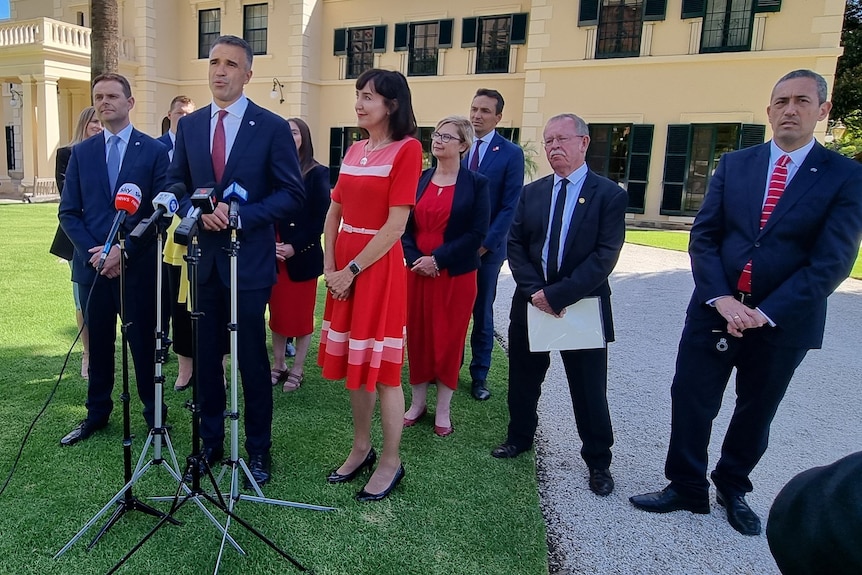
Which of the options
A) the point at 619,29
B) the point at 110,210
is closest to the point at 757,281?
the point at 110,210

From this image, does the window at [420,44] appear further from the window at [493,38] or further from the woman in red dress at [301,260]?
the woman in red dress at [301,260]

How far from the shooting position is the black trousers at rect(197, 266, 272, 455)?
123 inches

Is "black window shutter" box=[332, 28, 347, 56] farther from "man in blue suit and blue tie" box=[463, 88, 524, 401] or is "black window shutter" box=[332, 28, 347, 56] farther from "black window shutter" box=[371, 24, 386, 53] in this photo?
"man in blue suit and blue tie" box=[463, 88, 524, 401]

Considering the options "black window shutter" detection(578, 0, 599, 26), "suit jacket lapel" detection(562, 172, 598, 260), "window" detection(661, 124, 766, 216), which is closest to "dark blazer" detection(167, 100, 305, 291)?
"suit jacket lapel" detection(562, 172, 598, 260)

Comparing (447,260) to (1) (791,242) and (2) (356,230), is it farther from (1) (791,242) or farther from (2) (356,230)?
(1) (791,242)

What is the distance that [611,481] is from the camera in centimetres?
Result: 338

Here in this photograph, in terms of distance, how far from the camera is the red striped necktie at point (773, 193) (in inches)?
114

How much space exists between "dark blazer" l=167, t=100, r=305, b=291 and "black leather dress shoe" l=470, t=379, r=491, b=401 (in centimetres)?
211

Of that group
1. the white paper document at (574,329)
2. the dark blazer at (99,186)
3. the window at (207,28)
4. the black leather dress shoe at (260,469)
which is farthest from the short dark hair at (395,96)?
the window at (207,28)

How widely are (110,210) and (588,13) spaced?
16.9 metres

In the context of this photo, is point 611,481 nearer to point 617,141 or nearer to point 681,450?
point 681,450

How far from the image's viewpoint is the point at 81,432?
360 cm

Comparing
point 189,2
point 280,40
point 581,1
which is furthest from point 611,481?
point 189,2

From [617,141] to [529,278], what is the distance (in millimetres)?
15678
